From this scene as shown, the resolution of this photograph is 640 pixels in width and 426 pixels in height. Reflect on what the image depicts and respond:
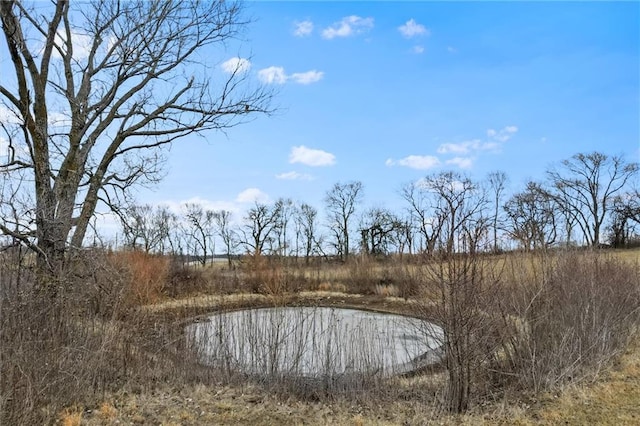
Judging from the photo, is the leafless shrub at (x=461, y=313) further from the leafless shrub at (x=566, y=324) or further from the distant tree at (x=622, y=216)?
the distant tree at (x=622, y=216)

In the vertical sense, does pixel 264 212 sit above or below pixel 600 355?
above

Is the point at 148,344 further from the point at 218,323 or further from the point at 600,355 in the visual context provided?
the point at 600,355

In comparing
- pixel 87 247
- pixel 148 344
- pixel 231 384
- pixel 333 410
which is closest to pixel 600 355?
pixel 333 410

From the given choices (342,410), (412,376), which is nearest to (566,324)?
(412,376)

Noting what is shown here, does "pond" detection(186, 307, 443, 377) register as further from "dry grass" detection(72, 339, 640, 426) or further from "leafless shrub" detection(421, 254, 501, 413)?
"leafless shrub" detection(421, 254, 501, 413)

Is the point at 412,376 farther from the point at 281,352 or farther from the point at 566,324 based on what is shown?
the point at 566,324

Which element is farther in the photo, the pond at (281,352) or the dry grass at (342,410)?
the pond at (281,352)

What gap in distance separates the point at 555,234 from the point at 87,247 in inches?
323

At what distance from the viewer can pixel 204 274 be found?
73.8 ft

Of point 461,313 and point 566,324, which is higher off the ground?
point 461,313

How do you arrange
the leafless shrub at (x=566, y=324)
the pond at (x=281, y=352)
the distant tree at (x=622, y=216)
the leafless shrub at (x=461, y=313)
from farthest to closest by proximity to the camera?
the distant tree at (x=622, y=216) → the pond at (x=281, y=352) → the leafless shrub at (x=566, y=324) → the leafless shrub at (x=461, y=313)

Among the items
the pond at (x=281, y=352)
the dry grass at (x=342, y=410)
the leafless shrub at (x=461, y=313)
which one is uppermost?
the leafless shrub at (x=461, y=313)

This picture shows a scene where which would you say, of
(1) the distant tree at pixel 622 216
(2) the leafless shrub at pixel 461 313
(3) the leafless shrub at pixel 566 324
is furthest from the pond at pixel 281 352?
(1) the distant tree at pixel 622 216

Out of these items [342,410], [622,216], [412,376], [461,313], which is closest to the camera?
[461,313]
